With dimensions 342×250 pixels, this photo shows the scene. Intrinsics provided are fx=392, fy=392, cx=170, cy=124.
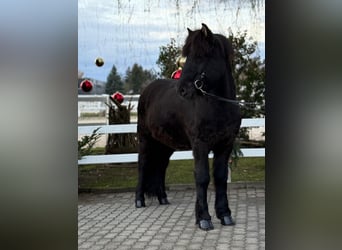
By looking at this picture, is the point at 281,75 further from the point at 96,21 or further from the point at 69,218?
the point at 96,21

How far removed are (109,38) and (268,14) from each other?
888 mm

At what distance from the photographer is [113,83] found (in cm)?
132

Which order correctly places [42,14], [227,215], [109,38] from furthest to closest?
[227,215] < [109,38] < [42,14]

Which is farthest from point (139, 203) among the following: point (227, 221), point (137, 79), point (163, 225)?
point (137, 79)

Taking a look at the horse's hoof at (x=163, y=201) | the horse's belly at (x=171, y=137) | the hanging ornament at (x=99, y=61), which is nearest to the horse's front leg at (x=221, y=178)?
the horse's belly at (x=171, y=137)

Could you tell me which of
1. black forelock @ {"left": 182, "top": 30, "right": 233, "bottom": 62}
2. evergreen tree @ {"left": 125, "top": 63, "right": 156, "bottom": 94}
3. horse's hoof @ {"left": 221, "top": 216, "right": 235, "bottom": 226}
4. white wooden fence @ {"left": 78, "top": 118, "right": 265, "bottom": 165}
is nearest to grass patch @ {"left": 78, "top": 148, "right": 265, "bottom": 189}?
white wooden fence @ {"left": 78, "top": 118, "right": 265, "bottom": 165}

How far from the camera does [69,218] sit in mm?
395

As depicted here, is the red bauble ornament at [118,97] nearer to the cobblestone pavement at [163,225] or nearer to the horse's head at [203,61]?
the horse's head at [203,61]

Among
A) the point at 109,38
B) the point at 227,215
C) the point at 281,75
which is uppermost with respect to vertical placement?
the point at 109,38

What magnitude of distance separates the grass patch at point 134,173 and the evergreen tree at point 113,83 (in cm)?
21

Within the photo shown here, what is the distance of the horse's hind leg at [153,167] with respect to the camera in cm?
163

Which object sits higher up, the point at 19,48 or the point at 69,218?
the point at 19,48

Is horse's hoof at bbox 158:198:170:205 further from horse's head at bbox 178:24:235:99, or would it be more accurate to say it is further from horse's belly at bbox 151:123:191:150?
horse's head at bbox 178:24:235:99

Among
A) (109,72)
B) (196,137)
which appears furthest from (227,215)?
(109,72)
